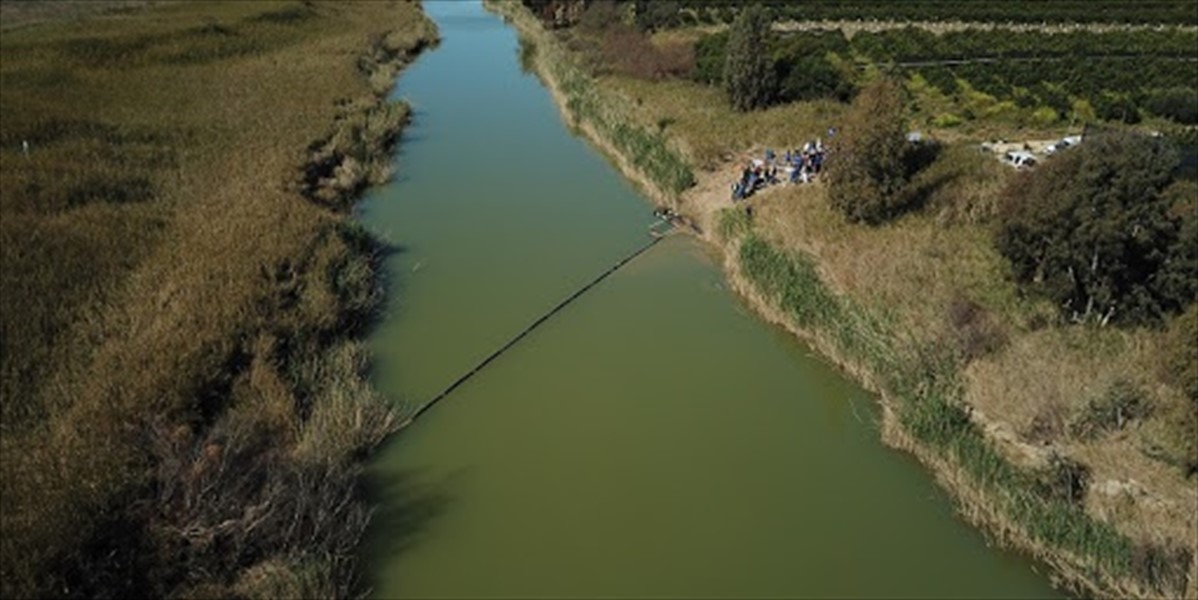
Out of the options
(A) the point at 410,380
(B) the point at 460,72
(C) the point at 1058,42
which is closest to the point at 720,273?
(A) the point at 410,380

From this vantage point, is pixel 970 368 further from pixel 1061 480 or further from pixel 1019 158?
pixel 1019 158

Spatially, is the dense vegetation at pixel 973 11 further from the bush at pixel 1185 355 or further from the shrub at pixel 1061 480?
the shrub at pixel 1061 480

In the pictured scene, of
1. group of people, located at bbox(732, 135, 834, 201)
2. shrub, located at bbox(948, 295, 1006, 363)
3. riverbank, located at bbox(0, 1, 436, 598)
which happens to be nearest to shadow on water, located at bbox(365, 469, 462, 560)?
riverbank, located at bbox(0, 1, 436, 598)

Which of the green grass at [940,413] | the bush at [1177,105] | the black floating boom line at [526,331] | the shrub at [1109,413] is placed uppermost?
the bush at [1177,105]

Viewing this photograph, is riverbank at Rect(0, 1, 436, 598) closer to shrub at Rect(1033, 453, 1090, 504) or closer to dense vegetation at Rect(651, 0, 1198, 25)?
shrub at Rect(1033, 453, 1090, 504)

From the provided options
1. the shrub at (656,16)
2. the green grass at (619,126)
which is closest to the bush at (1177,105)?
the green grass at (619,126)

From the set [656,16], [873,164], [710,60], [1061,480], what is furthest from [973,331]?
[656,16]
